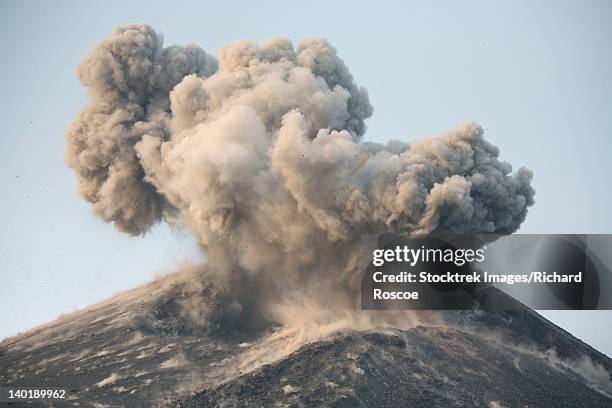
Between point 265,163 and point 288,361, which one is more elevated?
point 265,163

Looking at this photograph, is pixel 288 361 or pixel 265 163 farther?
pixel 265 163

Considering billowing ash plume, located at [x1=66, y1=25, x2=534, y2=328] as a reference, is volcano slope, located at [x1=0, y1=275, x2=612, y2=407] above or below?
below

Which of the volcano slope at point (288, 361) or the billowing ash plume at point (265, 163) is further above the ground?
the billowing ash plume at point (265, 163)

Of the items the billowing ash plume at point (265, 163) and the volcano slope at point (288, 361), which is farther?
the billowing ash plume at point (265, 163)

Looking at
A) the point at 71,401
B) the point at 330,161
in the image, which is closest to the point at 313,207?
the point at 330,161
